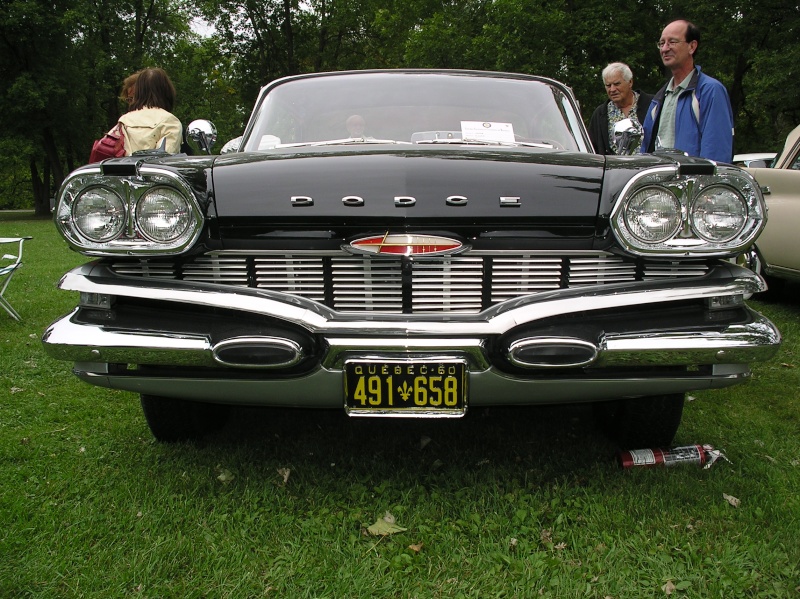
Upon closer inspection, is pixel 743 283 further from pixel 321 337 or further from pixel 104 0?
pixel 104 0

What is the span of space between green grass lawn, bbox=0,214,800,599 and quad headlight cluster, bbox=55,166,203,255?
3.07 feet

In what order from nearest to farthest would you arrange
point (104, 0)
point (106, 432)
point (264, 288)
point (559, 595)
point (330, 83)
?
point (559, 595)
point (264, 288)
point (106, 432)
point (330, 83)
point (104, 0)

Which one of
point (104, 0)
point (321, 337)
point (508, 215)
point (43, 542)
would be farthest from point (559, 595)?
point (104, 0)

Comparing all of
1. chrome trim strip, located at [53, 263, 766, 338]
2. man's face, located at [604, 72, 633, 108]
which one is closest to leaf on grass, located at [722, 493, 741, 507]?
chrome trim strip, located at [53, 263, 766, 338]

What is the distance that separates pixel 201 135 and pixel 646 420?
2.41 meters

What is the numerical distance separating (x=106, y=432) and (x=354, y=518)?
1477 mm

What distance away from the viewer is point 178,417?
282 centimetres

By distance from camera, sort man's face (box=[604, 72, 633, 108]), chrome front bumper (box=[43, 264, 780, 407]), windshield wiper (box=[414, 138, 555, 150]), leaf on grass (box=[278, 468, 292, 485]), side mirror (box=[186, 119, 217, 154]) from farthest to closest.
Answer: man's face (box=[604, 72, 633, 108]), side mirror (box=[186, 119, 217, 154]), windshield wiper (box=[414, 138, 555, 150]), leaf on grass (box=[278, 468, 292, 485]), chrome front bumper (box=[43, 264, 780, 407])

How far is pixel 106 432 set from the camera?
10.2 feet

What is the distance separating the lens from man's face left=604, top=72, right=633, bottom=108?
4.72m

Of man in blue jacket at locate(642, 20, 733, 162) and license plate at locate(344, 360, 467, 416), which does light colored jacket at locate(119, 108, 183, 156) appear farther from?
man in blue jacket at locate(642, 20, 733, 162)

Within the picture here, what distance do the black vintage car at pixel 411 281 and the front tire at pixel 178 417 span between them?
0.52 meters

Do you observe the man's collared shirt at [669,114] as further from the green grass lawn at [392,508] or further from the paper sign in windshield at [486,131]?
the green grass lawn at [392,508]

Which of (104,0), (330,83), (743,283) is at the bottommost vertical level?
(743,283)
